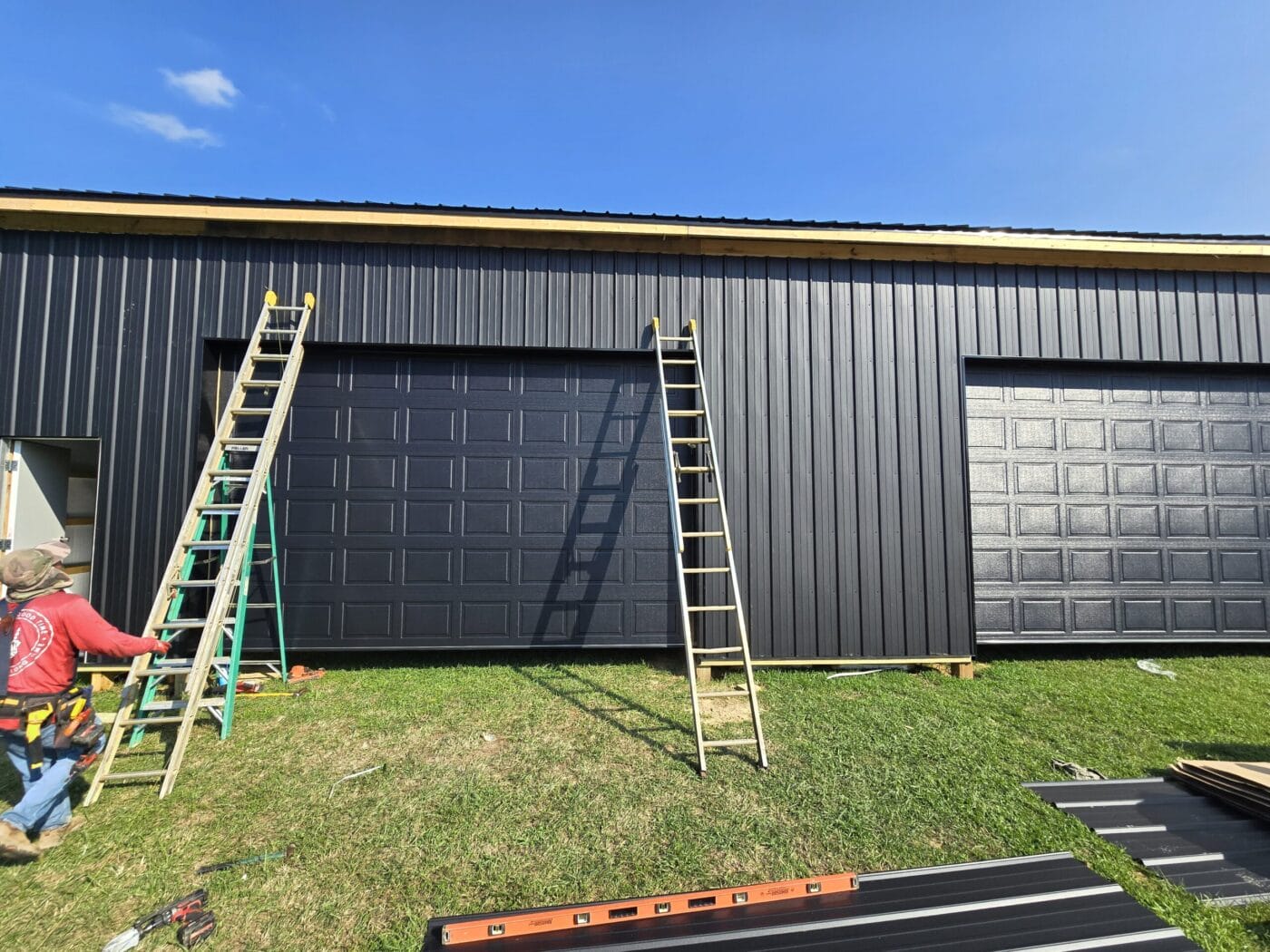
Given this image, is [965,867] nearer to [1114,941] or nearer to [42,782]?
[1114,941]

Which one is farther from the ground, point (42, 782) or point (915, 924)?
point (42, 782)

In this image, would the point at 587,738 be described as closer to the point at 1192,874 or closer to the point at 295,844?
the point at 295,844

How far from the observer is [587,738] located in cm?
375

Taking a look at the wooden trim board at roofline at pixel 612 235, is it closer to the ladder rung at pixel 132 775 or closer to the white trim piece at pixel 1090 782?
the ladder rung at pixel 132 775

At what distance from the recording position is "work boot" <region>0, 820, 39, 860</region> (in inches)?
96.2

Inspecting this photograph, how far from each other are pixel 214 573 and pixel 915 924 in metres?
5.94

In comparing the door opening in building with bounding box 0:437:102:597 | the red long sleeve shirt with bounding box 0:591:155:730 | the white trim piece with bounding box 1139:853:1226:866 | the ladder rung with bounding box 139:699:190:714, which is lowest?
the white trim piece with bounding box 1139:853:1226:866

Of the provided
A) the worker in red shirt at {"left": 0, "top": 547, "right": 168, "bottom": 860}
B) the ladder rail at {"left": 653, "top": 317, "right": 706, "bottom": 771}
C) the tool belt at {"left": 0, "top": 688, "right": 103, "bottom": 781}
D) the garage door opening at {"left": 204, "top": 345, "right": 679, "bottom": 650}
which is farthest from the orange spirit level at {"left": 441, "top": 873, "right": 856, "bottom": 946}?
the garage door opening at {"left": 204, "top": 345, "right": 679, "bottom": 650}

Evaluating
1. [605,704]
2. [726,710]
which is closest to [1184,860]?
[726,710]

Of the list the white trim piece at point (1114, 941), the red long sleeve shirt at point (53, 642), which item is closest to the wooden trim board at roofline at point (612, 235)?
the red long sleeve shirt at point (53, 642)

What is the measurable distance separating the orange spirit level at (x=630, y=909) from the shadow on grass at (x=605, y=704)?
1074 mm

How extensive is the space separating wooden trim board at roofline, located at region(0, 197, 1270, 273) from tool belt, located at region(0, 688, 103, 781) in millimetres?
4428

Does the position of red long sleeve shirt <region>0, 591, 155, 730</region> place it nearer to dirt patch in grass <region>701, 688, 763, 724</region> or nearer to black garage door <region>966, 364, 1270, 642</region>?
dirt patch in grass <region>701, 688, 763, 724</region>

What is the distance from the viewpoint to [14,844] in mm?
2463
